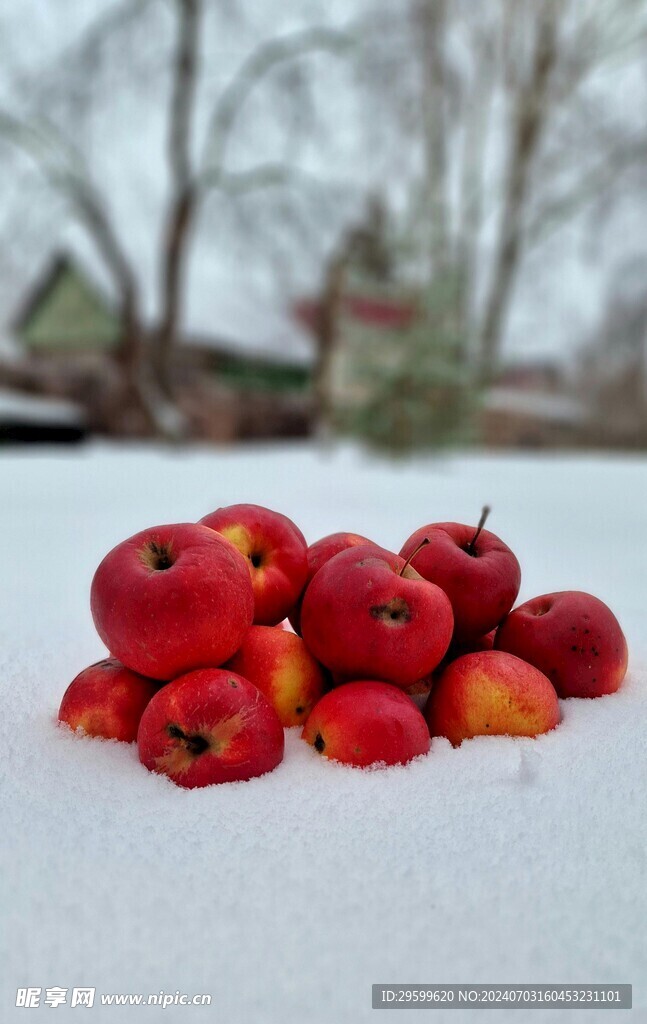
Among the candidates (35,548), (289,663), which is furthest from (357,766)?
(35,548)

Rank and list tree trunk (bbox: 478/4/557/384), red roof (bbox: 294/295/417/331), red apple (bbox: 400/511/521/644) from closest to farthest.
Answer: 1. red apple (bbox: 400/511/521/644)
2. red roof (bbox: 294/295/417/331)
3. tree trunk (bbox: 478/4/557/384)

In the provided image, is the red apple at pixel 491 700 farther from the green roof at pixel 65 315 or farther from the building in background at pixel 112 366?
the green roof at pixel 65 315

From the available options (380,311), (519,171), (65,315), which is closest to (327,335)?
(519,171)

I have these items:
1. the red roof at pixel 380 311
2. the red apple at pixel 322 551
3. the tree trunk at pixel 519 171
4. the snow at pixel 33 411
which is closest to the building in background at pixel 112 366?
the snow at pixel 33 411

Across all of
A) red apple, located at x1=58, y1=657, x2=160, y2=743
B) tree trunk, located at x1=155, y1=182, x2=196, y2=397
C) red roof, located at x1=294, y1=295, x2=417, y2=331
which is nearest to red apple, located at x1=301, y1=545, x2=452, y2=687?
red apple, located at x1=58, y1=657, x2=160, y2=743

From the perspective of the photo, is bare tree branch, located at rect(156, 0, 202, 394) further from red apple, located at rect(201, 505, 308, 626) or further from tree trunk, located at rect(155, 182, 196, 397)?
red apple, located at rect(201, 505, 308, 626)

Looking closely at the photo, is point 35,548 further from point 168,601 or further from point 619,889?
point 619,889
